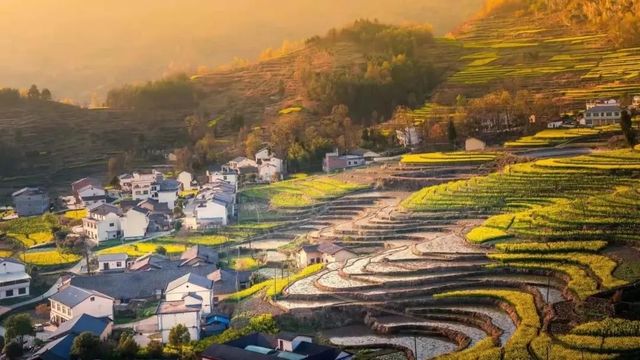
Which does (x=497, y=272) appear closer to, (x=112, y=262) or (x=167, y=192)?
(x=112, y=262)

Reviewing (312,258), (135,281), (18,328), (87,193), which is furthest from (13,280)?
(87,193)

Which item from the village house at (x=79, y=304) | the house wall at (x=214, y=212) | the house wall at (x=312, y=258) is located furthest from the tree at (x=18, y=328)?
the house wall at (x=214, y=212)

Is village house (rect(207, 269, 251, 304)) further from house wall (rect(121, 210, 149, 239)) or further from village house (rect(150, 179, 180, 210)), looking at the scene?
village house (rect(150, 179, 180, 210))

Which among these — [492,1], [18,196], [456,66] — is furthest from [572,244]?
[492,1]

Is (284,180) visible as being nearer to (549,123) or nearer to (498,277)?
(549,123)

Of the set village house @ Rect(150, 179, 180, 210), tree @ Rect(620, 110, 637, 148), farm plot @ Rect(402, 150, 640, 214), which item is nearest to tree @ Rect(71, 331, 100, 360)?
farm plot @ Rect(402, 150, 640, 214)

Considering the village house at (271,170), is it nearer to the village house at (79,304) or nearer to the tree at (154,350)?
the village house at (79,304)
